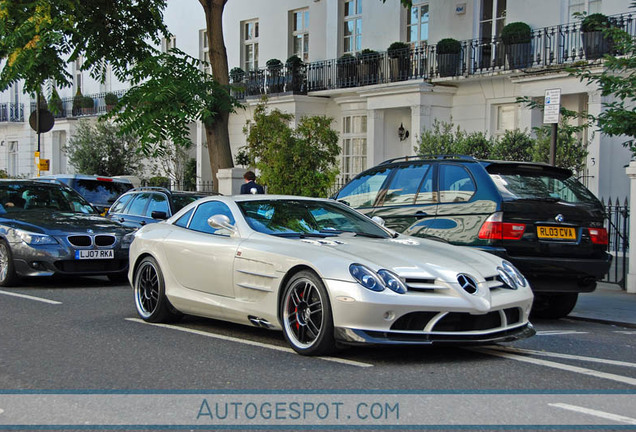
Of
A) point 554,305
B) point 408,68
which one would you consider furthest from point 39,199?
point 408,68

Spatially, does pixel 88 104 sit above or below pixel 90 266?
above

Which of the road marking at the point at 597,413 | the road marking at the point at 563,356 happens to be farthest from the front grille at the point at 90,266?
the road marking at the point at 597,413

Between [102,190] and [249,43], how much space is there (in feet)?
43.5

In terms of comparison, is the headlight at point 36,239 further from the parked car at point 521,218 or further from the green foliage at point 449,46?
the green foliage at point 449,46

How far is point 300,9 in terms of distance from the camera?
29281 mm

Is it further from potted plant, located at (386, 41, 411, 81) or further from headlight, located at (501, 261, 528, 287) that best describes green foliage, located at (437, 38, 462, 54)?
headlight, located at (501, 261, 528, 287)

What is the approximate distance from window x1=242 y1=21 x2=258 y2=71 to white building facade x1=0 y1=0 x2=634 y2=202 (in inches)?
1.5

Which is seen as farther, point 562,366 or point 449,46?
point 449,46

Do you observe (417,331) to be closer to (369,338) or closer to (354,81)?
(369,338)

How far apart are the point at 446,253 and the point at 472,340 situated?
0.86 metres

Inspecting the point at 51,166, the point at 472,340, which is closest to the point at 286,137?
the point at 472,340

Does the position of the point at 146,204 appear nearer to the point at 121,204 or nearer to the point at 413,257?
the point at 121,204

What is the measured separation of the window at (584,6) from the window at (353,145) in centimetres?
763

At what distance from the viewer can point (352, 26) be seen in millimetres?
27297
